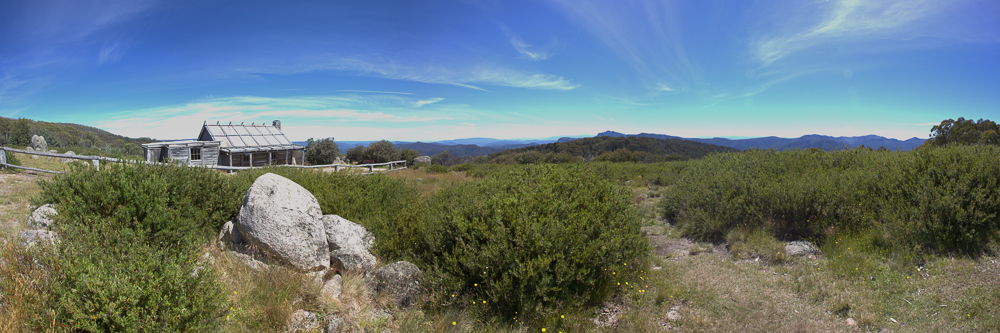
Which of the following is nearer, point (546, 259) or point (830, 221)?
point (546, 259)

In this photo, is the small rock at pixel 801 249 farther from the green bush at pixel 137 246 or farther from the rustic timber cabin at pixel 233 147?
the rustic timber cabin at pixel 233 147

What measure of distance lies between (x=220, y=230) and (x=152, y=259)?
9.28 ft

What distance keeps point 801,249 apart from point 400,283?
7.02 m

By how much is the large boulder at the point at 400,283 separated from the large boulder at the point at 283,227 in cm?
95

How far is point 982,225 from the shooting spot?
542cm

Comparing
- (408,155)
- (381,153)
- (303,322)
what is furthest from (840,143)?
(381,153)

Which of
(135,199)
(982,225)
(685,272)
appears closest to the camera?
(135,199)

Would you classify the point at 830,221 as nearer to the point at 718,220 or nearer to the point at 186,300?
the point at 718,220

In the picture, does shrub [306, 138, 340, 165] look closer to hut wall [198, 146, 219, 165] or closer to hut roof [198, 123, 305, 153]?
hut roof [198, 123, 305, 153]

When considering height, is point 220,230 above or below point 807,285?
above

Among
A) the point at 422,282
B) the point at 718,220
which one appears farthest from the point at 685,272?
Answer: the point at 422,282

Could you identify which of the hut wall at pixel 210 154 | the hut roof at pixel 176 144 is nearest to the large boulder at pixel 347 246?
the hut roof at pixel 176 144

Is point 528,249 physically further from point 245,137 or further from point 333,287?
point 245,137

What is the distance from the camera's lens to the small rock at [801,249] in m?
6.31
